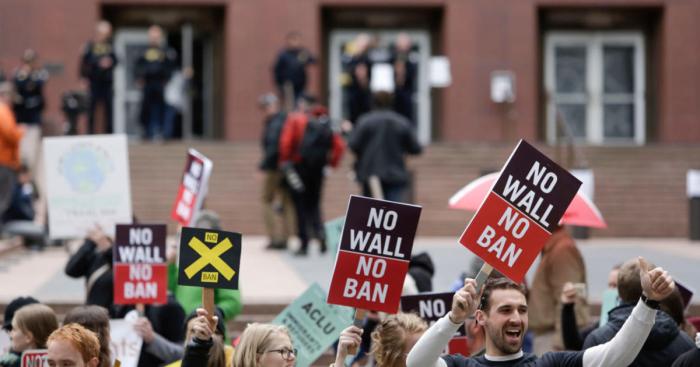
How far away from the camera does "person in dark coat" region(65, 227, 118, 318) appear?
1038 centimetres

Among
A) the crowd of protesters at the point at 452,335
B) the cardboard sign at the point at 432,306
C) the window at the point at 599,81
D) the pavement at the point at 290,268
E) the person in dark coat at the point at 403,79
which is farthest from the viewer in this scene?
the window at the point at 599,81

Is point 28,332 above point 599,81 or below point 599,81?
below

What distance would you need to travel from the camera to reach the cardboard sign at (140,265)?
960 centimetres

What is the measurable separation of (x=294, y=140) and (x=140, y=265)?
857 centimetres

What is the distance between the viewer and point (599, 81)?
3328cm

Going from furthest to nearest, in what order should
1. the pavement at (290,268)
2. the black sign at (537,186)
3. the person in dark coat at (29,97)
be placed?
the person in dark coat at (29,97) → the pavement at (290,268) → the black sign at (537,186)

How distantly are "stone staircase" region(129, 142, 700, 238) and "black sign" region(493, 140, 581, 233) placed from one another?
15935mm

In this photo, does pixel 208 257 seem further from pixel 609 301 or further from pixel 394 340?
pixel 609 301

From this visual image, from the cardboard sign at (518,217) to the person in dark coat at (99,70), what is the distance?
20.0 metres

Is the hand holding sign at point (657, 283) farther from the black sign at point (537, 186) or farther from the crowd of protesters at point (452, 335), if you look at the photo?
the black sign at point (537, 186)

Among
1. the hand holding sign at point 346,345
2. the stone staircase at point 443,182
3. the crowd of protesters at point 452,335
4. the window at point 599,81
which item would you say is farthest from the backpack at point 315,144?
the window at point 599,81

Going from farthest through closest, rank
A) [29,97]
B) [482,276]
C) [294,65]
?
[294,65] < [29,97] < [482,276]

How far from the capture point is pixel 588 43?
33.3m

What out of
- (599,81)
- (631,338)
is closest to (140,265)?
(631,338)
